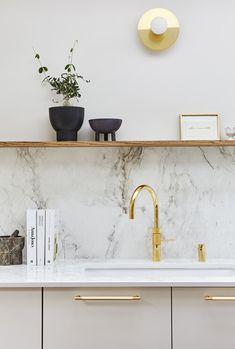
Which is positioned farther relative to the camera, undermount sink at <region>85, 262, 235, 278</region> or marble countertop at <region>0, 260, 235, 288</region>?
undermount sink at <region>85, 262, 235, 278</region>

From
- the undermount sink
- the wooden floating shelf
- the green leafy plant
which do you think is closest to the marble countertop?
the undermount sink

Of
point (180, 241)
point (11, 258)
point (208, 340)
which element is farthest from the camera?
point (180, 241)

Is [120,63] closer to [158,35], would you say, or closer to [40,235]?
[158,35]

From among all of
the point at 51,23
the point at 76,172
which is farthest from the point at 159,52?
the point at 76,172

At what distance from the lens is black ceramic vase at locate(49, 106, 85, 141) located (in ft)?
8.97

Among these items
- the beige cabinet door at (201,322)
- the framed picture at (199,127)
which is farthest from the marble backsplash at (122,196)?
the beige cabinet door at (201,322)

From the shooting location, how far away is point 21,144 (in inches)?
107

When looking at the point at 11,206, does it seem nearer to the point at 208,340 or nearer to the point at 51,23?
the point at 51,23

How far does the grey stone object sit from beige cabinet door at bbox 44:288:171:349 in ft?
1.70

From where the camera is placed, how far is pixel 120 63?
2916 millimetres

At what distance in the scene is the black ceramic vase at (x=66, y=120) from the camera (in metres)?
2.73

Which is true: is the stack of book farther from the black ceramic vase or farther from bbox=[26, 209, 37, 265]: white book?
the black ceramic vase

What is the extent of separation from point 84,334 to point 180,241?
853 mm

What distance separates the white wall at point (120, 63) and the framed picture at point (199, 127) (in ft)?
0.17
